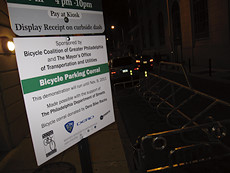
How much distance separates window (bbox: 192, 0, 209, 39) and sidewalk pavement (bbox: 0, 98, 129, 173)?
54.1ft

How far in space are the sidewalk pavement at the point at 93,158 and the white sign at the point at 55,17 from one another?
8.78ft

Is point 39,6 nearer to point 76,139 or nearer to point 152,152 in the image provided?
point 76,139

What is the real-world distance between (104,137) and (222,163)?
2795mm

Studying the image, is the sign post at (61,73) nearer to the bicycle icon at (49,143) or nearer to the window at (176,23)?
the bicycle icon at (49,143)

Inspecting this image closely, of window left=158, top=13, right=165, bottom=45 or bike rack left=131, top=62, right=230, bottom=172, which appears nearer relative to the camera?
bike rack left=131, top=62, right=230, bottom=172

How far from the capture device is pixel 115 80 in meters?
12.6

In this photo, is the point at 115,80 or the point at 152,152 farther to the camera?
the point at 115,80

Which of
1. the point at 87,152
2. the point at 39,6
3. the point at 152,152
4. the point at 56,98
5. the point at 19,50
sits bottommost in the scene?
the point at 152,152

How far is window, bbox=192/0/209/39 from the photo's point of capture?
18.2 m

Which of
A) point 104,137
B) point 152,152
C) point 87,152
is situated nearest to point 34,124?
point 87,152

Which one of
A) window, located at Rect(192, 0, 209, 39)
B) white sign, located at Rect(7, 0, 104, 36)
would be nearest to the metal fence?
white sign, located at Rect(7, 0, 104, 36)

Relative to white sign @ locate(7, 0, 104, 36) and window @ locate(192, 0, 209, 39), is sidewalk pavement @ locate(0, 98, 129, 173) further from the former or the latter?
window @ locate(192, 0, 209, 39)

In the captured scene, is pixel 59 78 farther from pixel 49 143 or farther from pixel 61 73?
pixel 49 143

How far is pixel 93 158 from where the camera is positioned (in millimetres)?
4375
